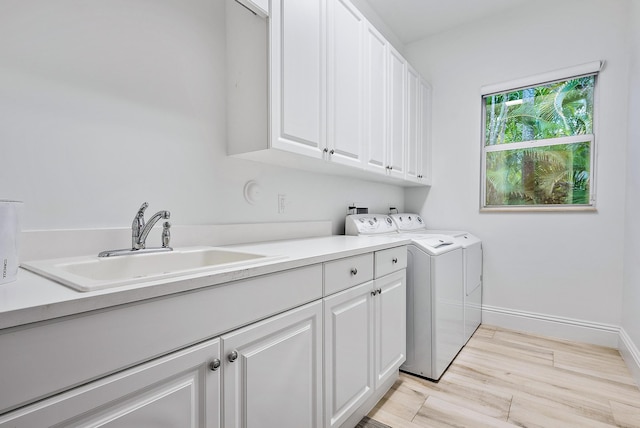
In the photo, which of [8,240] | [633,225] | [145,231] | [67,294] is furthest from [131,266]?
[633,225]

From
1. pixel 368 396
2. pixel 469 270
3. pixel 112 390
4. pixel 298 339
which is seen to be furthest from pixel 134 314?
pixel 469 270

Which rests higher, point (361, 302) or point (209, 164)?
point (209, 164)

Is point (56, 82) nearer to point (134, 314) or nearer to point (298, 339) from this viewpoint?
point (134, 314)

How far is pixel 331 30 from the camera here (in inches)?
66.1

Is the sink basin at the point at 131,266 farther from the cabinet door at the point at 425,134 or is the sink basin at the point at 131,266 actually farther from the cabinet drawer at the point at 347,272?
the cabinet door at the point at 425,134

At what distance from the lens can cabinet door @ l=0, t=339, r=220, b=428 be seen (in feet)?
1.80

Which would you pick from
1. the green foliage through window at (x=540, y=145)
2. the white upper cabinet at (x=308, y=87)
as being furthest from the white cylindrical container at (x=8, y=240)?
the green foliage through window at (x=540, y=145)

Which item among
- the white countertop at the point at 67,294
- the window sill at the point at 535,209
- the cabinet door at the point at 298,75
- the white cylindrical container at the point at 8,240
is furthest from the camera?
the window sill at the point at 535,209

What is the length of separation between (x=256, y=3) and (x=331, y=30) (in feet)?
1.76

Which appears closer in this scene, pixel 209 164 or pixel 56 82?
pixel 56 82

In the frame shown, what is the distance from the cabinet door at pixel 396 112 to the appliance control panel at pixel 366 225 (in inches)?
15.0

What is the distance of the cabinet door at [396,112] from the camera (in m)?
2.33

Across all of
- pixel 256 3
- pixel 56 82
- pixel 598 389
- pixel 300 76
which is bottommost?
pixel 598 389

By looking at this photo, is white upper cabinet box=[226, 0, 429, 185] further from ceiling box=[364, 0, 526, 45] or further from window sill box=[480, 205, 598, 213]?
window sill box=[480, 205, 598, 213]
